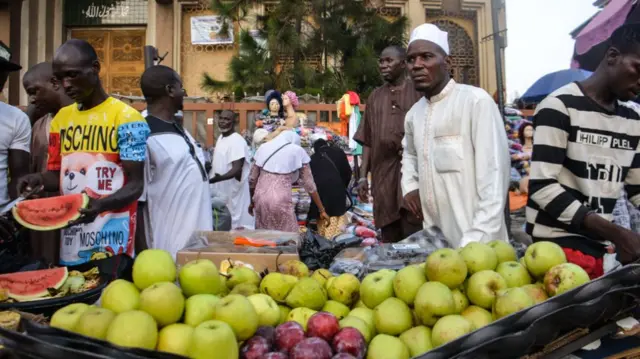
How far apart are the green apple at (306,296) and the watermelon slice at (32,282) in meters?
0.83

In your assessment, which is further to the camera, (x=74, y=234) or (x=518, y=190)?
(x=518, y=190)

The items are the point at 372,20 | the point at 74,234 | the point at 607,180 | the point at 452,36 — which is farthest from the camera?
the point at 452,36

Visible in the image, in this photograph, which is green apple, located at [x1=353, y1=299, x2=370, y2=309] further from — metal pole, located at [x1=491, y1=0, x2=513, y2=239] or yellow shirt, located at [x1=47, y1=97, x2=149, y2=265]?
metal pole, located at [x1=491, y1=0, x2=513, y2=239]

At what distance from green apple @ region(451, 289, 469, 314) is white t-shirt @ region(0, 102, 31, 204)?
2.68 m

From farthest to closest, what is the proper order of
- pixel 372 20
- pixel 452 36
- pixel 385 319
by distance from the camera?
pixel 452 36
pixel 372 20
pixel 385 319

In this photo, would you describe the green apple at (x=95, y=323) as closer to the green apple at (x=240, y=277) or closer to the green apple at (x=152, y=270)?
the green apple at (x=152, y=270)

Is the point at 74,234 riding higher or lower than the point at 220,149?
lower

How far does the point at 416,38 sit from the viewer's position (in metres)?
2.87

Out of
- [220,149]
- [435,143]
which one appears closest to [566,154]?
[435,143]

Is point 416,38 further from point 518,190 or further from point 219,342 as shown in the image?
point 518,190

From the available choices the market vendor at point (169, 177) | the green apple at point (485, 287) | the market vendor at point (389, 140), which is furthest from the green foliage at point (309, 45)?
the green apple at point (485, 287)

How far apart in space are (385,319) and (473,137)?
60.4 inches

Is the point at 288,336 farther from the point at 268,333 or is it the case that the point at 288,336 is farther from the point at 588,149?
the point at 588,149

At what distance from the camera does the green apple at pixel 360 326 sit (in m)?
1.42
